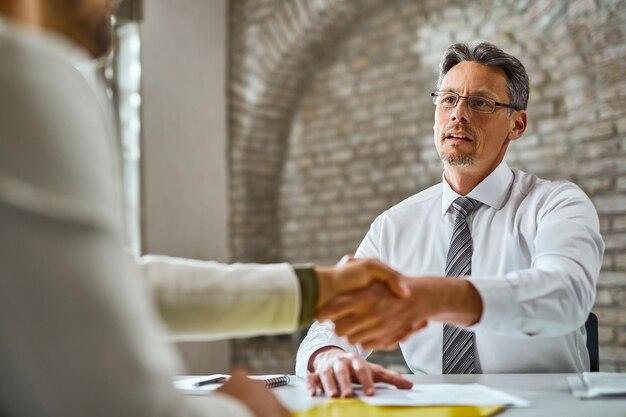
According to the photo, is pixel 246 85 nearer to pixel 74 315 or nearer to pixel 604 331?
pixel 604 331

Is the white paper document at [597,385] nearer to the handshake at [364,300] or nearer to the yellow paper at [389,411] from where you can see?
the yellow paper at [389,411]

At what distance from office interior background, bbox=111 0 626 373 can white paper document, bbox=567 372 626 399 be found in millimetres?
2820

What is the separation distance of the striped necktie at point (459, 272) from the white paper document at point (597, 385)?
1.57 ft

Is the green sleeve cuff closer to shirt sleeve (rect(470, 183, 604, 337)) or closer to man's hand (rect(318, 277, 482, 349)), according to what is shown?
man's hand (rect(318, 277, 482, 349))

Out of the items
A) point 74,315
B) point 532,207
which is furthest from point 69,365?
point 532,207

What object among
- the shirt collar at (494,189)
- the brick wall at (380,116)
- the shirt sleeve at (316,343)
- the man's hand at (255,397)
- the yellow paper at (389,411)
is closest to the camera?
the man's hand at (255,397)

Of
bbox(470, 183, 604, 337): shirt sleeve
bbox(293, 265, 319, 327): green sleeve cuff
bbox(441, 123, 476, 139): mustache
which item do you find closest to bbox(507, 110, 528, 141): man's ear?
bbox(441, 123, 476, 139): mustache

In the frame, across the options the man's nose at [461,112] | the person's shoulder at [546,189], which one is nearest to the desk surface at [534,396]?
the person's shoulder at [546,189]

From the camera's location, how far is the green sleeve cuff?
4.00 feet

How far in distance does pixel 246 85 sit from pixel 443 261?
3707mm

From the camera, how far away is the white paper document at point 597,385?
145cm

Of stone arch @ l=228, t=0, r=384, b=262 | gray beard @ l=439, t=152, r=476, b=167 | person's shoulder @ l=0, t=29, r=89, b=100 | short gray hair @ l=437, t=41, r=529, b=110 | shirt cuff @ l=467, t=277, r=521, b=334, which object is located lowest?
shirt cuff @ l=467, t=277, r=521, b=334

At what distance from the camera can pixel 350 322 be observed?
4.97ft

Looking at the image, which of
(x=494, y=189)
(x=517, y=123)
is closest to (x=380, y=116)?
(x=517, y=123)
